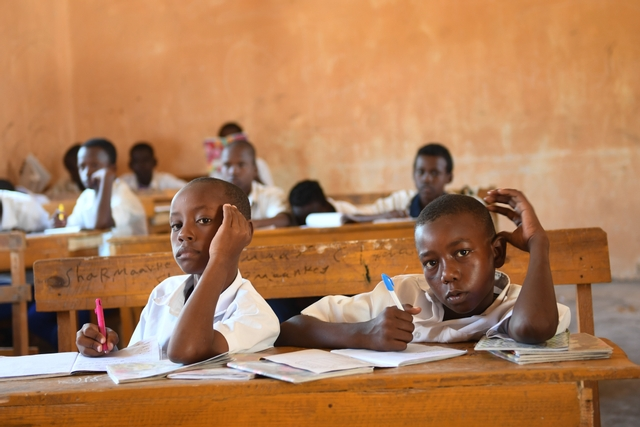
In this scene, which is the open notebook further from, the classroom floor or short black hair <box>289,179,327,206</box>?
short black hair <box>289,179,327,206</box>

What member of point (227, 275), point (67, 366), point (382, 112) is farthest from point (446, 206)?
point (382, 112)

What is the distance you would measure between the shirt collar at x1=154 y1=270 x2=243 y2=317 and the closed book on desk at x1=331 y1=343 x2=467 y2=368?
33 cm

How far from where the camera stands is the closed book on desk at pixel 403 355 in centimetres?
134

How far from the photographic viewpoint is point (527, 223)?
1.65m

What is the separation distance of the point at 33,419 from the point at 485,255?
0.98 metres

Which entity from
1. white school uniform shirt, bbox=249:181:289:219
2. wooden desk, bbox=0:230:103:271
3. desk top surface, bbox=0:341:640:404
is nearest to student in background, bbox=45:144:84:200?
white school uniform shirt, bbox=249:181:289:219

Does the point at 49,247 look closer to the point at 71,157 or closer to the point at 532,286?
the point at 532,286

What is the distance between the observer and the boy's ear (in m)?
1.66

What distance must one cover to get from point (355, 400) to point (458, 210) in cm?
59

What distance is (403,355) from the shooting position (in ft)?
4.56

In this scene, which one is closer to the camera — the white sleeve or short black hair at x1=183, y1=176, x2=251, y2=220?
the white sleeve

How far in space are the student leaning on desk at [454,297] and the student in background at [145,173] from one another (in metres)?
5.48

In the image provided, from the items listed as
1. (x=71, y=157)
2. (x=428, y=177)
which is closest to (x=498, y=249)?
(x=428, y=177)

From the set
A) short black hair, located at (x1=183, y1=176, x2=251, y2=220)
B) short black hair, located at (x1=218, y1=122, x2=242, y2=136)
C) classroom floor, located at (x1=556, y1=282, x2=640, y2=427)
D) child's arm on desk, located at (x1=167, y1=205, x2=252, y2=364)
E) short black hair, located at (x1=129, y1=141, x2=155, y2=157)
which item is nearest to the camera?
child's arm on desk, located at (x1=167, y1=205, x2=252, y2=364)
